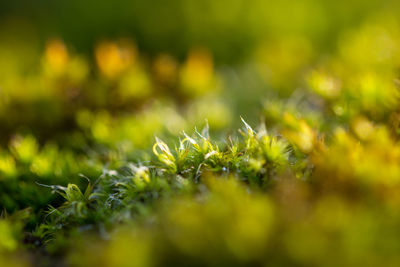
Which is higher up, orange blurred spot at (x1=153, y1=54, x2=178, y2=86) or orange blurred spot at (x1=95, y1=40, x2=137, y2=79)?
orange blurred spot at (x1=95, y1=40, x2=137, y2=79)

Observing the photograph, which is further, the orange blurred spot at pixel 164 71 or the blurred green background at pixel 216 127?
the orange blurred spot at pixel 164 71

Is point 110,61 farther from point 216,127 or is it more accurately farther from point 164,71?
point 216,127

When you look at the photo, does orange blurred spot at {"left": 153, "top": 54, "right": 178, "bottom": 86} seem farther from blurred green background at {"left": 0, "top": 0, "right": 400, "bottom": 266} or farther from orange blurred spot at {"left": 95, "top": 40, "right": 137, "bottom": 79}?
orange blurred spot at {"left": 95, "top": 40, "right": 137, "bottom": 79}

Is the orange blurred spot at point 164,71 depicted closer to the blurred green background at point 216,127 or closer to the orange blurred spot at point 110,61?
the blurred green background at point 216,127

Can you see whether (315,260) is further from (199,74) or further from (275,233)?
(199,74)

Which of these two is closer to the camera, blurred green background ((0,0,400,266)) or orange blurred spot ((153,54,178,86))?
blurred green background ((0,0,400,266))

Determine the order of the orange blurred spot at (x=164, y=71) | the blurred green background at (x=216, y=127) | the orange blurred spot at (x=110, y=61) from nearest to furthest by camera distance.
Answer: the blurred green background at (x=216, y=127) < the orange blurred spot at (x=110, y=61) < the orange blurred spot at (x=164, y=71)

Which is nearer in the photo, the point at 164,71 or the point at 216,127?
the point at 216,127

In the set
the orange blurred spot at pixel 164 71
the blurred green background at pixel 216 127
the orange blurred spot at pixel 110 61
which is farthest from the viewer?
the orange blurred spot at pixel 164 71

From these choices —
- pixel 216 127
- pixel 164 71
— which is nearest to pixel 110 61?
pixel 164 71

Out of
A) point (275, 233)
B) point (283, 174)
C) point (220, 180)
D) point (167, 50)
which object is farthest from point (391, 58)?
point (167, 50)

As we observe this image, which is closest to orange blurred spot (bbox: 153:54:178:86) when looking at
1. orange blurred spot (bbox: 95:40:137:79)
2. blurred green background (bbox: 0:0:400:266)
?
blurred green background (bbox: 0:0:400:266)

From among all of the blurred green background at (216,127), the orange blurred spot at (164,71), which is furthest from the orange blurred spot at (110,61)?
the orange blurred spot at (164,71)
